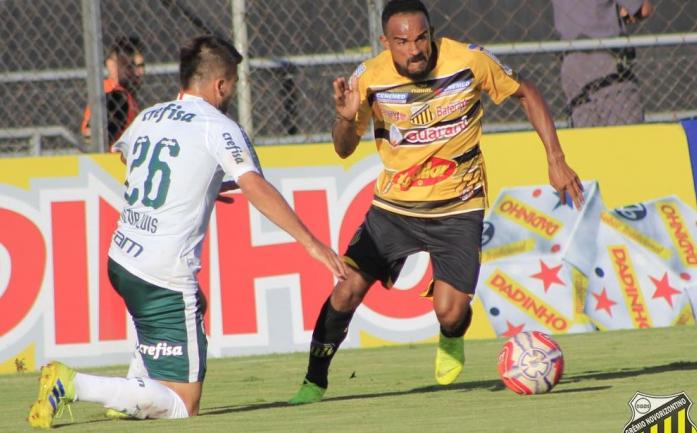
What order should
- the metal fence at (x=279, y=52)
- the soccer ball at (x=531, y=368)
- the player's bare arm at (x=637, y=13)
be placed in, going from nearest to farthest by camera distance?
the soccer ball at (x=531, y=368) → the player's bare arm at (x=637, y=13) → the metal fence at (x=279, y=52)

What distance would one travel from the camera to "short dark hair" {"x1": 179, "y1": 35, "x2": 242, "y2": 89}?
698 centimetres

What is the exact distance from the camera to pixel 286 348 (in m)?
10.7

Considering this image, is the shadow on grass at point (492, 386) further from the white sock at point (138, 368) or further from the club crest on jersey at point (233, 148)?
the club crest on jersey at point (233, 148)

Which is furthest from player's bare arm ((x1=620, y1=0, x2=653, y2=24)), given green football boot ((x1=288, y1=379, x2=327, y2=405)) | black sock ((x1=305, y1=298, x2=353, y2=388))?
green football boot ((x1=288, y1=379, x2=327, y2=405))

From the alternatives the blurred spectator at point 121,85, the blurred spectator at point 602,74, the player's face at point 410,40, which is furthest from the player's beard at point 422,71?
the blurred spectator at point 121,85

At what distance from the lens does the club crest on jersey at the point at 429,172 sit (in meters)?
7.98

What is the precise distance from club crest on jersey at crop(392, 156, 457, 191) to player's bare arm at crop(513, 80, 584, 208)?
540 mm

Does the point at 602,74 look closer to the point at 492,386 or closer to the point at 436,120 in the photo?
the point at 436,120

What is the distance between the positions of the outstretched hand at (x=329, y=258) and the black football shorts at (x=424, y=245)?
6.01 feet

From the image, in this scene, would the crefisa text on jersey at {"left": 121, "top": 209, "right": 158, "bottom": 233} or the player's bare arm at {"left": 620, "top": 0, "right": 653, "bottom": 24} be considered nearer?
the crefisa text on jersey at {"left": 121, "top": 209, "right": 158, "bottom": 233}

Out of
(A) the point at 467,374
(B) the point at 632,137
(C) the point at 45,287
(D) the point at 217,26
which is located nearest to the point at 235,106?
(D) the point at 217,26

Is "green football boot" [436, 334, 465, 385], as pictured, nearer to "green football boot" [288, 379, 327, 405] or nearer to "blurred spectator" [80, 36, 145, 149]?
"green football boot" [288, 379, 327, 405]

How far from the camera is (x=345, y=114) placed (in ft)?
24.5

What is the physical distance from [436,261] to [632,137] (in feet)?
11.4
